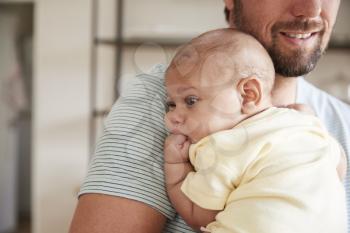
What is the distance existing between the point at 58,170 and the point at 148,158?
6.84 ft

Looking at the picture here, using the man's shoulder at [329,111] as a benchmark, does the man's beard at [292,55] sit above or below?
above

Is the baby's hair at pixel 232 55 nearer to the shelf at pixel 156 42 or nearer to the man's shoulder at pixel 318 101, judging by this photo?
the man's shoulder at pixel 318 101

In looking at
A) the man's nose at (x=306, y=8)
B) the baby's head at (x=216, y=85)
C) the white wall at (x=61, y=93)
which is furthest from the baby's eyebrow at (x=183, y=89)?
the white wall at (x=61, y=93)

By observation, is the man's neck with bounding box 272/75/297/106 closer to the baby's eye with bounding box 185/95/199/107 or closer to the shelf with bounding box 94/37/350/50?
the baby's eye with bounding box 185/95/199/107

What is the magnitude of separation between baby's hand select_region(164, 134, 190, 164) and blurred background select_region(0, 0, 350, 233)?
195 cm

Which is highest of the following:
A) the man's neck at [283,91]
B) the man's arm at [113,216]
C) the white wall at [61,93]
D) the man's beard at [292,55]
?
the man's beard at [292,55]

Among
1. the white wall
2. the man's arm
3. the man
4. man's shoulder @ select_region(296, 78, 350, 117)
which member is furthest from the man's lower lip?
the white wall

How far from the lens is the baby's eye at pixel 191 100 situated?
65cm

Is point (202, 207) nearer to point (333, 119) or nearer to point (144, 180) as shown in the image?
point (144, 180)

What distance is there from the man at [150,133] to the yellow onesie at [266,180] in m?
0.08

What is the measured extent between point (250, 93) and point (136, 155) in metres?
0.19

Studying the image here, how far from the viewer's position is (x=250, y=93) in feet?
2.15

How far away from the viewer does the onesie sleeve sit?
599 mm

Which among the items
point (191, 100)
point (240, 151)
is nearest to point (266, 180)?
point (240, 151)
